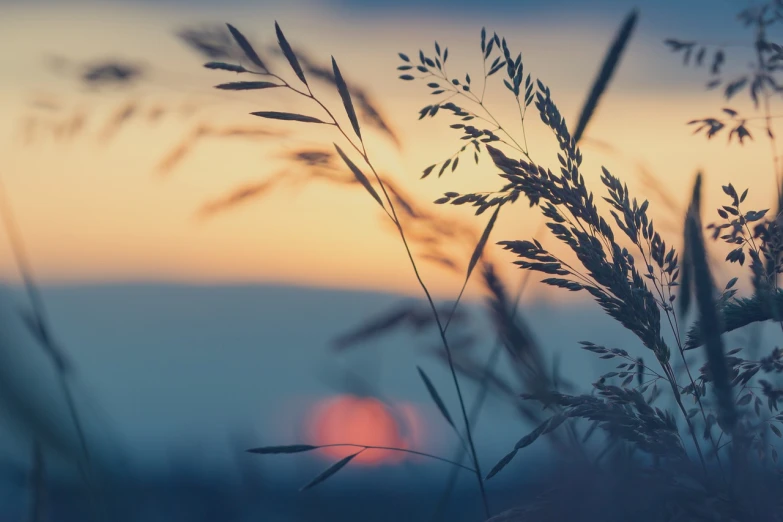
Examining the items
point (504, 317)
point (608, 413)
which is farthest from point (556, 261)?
point (608, 413)

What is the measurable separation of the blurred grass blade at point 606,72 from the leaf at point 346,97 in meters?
0.39

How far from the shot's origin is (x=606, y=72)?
1.29 metres

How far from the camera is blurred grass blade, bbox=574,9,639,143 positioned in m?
1.29

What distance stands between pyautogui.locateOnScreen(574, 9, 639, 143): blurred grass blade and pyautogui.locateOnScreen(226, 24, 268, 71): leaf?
0.54 metres

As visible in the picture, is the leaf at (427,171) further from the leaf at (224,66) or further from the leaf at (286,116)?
the leaf at (224,66)

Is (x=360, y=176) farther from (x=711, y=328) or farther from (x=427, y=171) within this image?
(x=711, y=328)

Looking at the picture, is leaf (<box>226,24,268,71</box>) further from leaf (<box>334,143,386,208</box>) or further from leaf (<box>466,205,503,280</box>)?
leaf (<box>466,205,503,280</box>)

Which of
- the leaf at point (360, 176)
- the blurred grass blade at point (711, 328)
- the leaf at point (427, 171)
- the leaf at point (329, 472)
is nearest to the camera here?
the blurred grass blade at point (711, 328)

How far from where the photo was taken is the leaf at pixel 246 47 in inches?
42.6

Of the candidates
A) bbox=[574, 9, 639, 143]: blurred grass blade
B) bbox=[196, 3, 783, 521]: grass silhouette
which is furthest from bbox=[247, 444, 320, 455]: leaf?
bbox=[574, 9, 639, 143]: blurred grass blade

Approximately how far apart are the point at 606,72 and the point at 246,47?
0.61m

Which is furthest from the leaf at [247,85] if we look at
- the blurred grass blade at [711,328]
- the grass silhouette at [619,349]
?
the blurred grass blade at [711,328]

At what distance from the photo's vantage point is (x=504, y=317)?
1019 mm

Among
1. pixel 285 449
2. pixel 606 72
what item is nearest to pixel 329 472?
pixel 285 449
